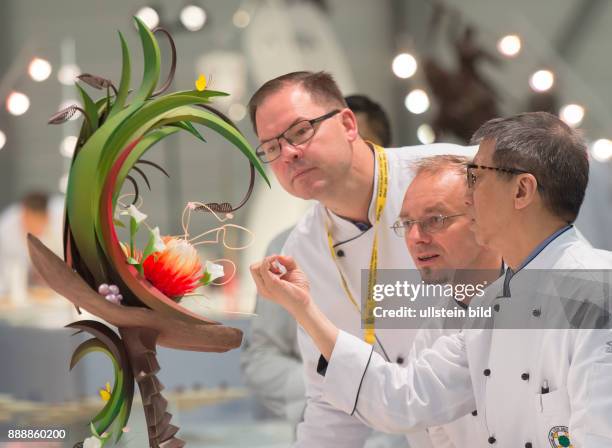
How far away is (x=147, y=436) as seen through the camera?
1.95 m

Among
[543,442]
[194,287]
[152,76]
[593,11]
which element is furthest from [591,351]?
[593,11]

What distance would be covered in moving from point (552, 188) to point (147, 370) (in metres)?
0.86

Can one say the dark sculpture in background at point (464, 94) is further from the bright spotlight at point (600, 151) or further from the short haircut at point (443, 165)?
the short haircut at point (443, 165)

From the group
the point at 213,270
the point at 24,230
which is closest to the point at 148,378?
the point at 213,270

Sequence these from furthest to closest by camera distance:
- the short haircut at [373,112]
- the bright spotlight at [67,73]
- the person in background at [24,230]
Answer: the bright spotlight at [67,73]
the person in background at [24,230]
the short haircut at [373,112]

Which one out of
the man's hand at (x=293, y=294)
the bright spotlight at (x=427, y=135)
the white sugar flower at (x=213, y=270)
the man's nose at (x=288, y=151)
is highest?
the bright spotlight at (x=427, y=135)

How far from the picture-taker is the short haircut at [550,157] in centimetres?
183

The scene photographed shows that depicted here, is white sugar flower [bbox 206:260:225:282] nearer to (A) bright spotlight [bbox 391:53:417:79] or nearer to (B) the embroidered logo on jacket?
(B) the embroidered logo on jacket

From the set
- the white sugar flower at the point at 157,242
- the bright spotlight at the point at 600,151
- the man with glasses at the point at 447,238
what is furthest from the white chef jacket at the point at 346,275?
the bright spotlight at the point at 600,151

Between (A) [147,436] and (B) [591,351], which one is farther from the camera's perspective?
(A) [147,436]

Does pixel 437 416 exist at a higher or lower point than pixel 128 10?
lower

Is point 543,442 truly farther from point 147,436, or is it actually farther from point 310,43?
point 310,43

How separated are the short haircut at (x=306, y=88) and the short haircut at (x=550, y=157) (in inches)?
19.2

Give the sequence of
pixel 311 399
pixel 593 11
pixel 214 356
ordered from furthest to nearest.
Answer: pixel 593 11 < pixel 214 356 < pixel 311 399
